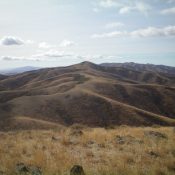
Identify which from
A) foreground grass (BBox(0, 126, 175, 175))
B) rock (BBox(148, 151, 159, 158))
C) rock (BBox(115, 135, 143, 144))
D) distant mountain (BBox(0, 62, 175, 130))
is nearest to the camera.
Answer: foreground grass (BBox(0, 126, 175, 175))

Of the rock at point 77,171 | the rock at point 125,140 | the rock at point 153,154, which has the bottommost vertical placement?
the rock at point 125,140

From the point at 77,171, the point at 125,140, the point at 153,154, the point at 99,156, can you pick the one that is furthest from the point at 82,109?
the point at 77,171

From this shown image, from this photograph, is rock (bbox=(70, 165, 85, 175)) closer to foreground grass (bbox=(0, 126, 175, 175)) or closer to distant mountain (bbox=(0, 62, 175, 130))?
foreground grass (bbox=(0, 126, 175, 175))

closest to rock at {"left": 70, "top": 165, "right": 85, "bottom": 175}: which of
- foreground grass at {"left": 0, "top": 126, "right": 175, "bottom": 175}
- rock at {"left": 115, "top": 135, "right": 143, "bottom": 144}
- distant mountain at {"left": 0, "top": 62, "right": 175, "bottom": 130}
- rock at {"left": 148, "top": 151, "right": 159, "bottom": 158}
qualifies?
foreground grass at {"left": 0, "top": 126, "right": 175, "bottom": 175}

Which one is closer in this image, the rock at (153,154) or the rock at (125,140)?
the rock at (153,154)

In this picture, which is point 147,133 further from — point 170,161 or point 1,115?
point 1,115

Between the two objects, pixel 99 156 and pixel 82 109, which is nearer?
pixel 99 156

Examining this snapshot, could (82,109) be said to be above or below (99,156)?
below

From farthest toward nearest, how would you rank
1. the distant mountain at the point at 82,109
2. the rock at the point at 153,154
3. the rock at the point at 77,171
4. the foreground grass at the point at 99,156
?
the distant mountain at the point at 82,109 < the rock at the point at 153,154 < the foreground grass at the point at 99,156 < the rock at the point at 77,171

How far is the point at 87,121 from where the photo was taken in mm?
66250

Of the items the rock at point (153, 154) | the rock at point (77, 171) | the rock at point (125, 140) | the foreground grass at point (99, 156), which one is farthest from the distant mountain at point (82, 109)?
the rock at point (77, 171)

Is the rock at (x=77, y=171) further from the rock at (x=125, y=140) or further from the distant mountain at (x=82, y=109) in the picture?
the distant mountain at (x=82, y=109)

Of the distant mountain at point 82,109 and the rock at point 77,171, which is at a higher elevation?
the rock at point 77,171

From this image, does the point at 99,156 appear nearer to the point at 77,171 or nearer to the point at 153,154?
the point at 153,154
